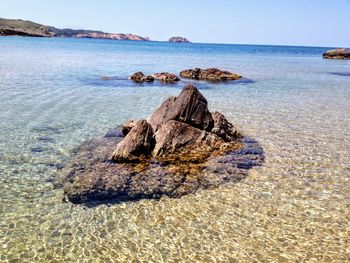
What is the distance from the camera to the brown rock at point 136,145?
14981 mm

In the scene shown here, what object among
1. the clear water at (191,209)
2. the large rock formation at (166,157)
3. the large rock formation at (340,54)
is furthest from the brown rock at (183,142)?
the large rock formation at (340,54)

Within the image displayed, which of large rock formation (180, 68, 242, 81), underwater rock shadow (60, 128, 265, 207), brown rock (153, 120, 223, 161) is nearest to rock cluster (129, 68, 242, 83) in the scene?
large rock formation (180, 68, 242, 81)

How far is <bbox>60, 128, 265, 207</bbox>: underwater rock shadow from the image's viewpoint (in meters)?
12.0

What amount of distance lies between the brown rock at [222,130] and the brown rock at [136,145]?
3769 millimetres

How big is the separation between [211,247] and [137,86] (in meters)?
29.7

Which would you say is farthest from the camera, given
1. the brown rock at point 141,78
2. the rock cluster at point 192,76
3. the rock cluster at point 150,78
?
the rock cluster at point 192,76

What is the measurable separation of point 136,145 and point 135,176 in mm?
2222

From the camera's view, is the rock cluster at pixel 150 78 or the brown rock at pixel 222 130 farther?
the rock cluster at pixel 150 78

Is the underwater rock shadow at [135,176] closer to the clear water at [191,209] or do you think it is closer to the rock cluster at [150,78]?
the clear water at [191,209]

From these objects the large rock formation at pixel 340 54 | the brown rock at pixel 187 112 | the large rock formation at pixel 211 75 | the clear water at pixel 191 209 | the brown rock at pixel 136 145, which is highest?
the large rock formation at pixel 340 54

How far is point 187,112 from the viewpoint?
17672 millimetres

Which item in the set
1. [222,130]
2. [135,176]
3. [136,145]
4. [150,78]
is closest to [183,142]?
A: [136,145]

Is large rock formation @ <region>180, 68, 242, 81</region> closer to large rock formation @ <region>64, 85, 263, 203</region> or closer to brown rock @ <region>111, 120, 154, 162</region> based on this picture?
large rock formation @ <region>64, 85, 263, 203</region>

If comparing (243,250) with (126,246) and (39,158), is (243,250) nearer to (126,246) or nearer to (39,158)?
(126,246)
